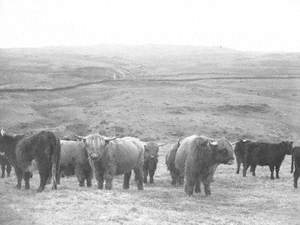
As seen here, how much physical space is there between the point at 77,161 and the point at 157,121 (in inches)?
1205

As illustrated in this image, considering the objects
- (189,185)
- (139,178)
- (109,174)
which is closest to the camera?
(189,185)

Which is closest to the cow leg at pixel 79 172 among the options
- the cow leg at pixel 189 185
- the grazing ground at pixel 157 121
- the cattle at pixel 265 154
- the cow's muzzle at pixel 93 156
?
the grazing ground at pixel 157 121

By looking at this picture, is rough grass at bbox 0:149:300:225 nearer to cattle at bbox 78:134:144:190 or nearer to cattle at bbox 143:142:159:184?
cattle at bbox 78:134:144:190

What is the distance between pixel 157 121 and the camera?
174 feet

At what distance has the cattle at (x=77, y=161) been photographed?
22422mm

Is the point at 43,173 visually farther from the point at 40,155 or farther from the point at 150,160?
the point at 150,160

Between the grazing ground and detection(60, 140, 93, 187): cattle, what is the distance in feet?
1.98

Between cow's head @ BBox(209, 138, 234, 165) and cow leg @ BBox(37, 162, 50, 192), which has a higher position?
cow's head @ BBox(209, 138, 234, 165)

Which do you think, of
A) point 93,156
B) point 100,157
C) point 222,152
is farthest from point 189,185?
point 93,156

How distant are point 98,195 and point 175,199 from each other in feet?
10.3

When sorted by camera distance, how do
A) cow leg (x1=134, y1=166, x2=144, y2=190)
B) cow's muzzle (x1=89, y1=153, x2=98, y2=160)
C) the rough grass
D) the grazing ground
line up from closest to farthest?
the rough grass, the grazing ground, cow's muzzle (x1=89, y1=153, x2=98, y2=160), cow leg (x1=134, y1=166, x2=144, y2=190)

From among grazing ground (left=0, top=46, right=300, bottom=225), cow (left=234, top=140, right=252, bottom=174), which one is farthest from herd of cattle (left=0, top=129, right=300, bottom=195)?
cow (left=234, top=140, right=252, bottom=174)

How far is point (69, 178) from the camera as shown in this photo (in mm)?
25500

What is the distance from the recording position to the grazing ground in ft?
50.6
